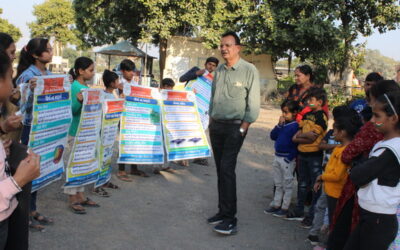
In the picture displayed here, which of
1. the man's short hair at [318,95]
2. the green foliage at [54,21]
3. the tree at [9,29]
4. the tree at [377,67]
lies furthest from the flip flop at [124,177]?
the tree at [9,29]

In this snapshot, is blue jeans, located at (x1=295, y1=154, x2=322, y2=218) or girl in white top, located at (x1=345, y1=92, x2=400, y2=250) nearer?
girl in white top, located at (x1=345, y1=92, x2=400, y2=250)

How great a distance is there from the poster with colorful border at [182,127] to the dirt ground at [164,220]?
18.0 inches

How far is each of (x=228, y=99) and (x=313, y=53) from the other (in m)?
16.3

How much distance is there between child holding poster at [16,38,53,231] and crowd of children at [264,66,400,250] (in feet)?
9.25

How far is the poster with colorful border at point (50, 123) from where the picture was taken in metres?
3.70

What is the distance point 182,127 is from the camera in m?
6.19

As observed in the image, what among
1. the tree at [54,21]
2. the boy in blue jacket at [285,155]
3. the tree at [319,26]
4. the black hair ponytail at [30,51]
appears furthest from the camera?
the tree at [54,21]

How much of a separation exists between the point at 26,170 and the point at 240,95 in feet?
9.33

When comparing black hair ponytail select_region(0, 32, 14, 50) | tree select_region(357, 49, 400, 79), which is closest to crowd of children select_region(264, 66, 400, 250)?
black hair ponytail select_region(0, 32, 14, 50)

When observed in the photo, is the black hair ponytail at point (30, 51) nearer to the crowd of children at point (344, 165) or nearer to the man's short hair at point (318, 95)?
the crowd of children at point (344, 165)

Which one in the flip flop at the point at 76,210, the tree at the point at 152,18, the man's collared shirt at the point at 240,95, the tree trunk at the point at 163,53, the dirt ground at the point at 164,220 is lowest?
the dirt ground at the point at 164,220

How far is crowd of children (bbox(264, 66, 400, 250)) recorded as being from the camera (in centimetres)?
242

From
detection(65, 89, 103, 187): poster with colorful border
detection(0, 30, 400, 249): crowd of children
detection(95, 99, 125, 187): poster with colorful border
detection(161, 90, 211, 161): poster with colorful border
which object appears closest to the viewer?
detection(0, 30, 400, 249): crowd of children

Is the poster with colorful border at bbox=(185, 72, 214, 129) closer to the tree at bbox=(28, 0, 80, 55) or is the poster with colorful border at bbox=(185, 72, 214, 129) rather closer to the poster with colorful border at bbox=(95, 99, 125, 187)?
the poster with colorful border at bbox=(95, 99, 125, 187)
